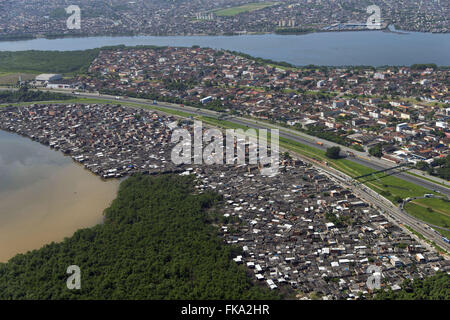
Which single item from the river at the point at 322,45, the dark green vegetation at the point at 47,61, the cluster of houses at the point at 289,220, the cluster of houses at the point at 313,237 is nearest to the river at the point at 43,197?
the cluster of houses at the point at 289,220

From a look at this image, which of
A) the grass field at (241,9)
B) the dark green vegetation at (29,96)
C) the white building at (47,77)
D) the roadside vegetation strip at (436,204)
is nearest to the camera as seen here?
the roadside vegetation strip at (436,204)

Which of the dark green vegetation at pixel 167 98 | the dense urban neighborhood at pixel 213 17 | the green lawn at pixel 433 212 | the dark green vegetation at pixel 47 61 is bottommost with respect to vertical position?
the green lawn at pixel 433 212

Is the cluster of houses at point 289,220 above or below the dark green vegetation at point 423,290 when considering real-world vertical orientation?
above

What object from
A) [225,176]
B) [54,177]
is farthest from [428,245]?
[54,177]

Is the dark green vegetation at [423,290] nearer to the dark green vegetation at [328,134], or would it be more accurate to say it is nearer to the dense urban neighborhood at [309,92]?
the dense urban neighborhood at [309,92]

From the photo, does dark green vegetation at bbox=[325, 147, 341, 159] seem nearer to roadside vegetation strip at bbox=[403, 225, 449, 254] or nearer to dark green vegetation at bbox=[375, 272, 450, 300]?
roadside vegetation strip at bbox=[403, 225, 449, 254]

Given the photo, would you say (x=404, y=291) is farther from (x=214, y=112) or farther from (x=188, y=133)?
(x=214, y=112)
